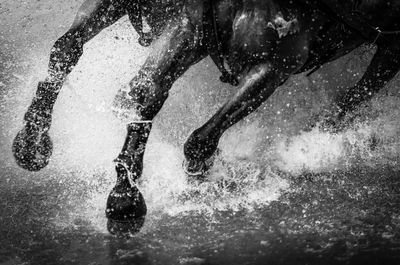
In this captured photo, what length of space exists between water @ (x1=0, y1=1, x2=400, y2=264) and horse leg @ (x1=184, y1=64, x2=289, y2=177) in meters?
0.42

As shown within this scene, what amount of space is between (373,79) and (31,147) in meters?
2.56

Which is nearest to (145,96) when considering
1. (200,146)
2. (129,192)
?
(200,146)

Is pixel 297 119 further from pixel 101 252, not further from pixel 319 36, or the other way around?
pixel 101 252

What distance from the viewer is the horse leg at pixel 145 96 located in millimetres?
3404

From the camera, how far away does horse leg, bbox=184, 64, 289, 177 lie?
354 centimetres

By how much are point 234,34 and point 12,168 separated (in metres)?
1.94

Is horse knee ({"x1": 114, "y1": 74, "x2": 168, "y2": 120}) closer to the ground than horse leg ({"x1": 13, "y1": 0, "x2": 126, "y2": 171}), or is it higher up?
closer to the ground

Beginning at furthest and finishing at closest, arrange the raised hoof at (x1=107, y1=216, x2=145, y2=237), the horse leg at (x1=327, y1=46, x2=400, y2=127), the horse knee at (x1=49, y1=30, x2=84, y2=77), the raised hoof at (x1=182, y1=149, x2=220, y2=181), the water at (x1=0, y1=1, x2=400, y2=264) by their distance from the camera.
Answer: the horse leg at (x1=327, y1=46, x2=400, y2=127) → the horse knee at (x1=49, y1=30, x2=84, y2=77) → the raised hoof at (x1=182, y1=149, x2=220, y2=181) → the raised hoof at (x1=107, y1=216, x2=145, y2=237) → the water at (x1=0, y1=1, x2=400, y2=264)

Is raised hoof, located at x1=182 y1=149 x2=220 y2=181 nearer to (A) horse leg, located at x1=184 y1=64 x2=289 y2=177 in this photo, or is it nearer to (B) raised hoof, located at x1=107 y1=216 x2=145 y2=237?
(A) horse leg, located at x1=184 y1=64 x2=289 y2=177

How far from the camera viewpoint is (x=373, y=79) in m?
4.54

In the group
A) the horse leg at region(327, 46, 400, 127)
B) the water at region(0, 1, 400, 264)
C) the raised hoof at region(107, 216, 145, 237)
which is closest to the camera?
the water at region(0, 1, 400, 264)

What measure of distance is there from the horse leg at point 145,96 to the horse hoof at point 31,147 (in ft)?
→ 2.19

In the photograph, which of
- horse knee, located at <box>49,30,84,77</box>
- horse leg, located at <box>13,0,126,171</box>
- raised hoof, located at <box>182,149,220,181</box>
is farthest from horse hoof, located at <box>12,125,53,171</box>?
raised hoof, located at <box>182,149,220,181</box>

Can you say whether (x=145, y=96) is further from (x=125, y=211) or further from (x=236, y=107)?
(x=125, y=211)
